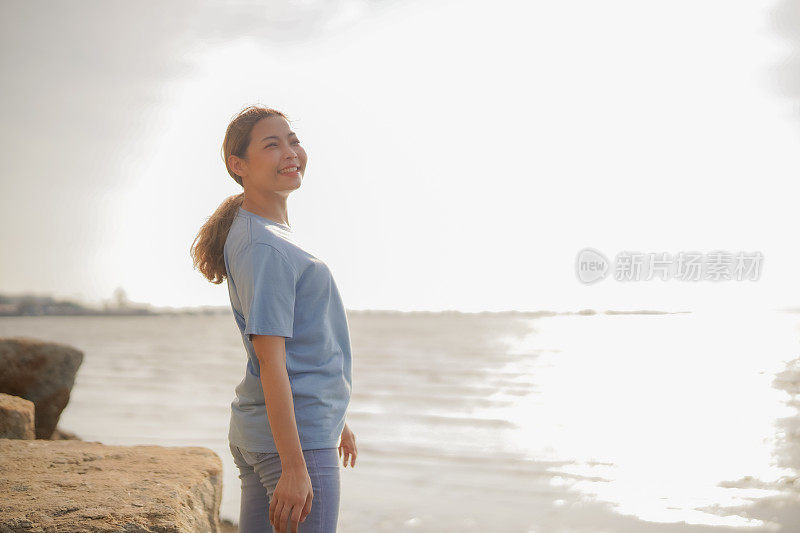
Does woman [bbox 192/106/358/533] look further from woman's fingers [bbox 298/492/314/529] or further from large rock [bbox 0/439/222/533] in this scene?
large rock [bbox 0/439/222/533]

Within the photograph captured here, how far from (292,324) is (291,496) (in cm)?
45

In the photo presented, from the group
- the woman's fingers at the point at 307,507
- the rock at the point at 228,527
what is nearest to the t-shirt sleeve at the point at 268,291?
the woman's fingers at the point at 307,507

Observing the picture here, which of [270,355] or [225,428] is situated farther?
[225,428]

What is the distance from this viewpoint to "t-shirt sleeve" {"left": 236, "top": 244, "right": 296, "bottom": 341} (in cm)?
180

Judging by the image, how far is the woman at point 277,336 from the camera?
5.94 feet

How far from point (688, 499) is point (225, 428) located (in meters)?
6.45

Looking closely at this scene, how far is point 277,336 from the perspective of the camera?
1816 millimetres

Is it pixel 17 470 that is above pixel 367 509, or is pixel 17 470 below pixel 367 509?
above

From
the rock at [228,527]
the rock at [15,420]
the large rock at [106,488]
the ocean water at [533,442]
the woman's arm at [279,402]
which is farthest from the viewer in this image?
the ocean water at [533,442]

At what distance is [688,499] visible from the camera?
249 inches

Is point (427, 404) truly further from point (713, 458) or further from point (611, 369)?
point (611, 369)

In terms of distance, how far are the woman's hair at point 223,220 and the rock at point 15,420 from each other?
2.91 metres

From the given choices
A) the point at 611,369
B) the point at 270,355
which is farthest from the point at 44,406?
the point at 611,369

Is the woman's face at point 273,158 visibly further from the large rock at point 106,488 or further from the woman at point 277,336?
the large rock at point 106,488
